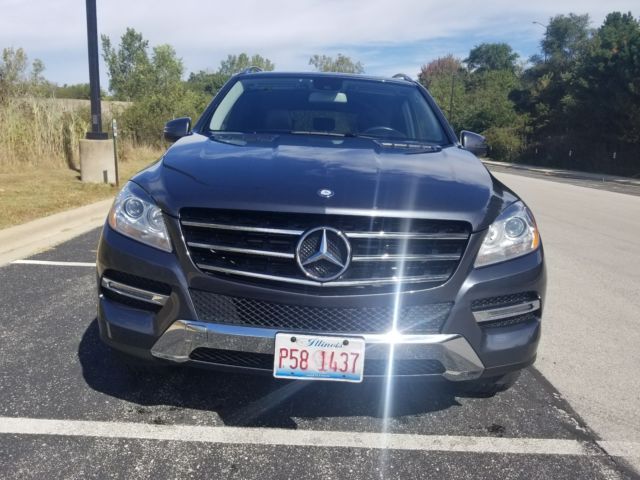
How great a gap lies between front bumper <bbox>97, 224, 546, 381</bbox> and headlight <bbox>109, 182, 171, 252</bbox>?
0.04 meters

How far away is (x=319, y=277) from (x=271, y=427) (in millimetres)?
835

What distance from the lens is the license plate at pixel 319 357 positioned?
2.27 m

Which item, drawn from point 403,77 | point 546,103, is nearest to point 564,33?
point 546,103

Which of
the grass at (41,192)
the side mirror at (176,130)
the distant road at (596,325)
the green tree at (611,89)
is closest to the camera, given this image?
the distant road at (596,325)

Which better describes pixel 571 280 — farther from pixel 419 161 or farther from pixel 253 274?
pixel 253 274

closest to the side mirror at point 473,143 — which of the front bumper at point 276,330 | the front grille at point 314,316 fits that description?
the front bumper at point 276,330

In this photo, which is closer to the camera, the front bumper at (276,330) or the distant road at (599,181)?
the front bumper at (276,330)

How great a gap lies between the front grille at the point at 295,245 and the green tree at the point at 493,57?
353ft

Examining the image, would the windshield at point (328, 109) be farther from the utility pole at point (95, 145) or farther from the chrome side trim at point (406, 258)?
the utility pole at point (95, 145)

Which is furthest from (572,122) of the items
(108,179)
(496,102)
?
(108,179)

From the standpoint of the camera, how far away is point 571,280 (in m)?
5.68

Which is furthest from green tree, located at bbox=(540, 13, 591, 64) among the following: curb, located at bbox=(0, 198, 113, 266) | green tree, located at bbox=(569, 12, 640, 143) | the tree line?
curb, located at bbox=(0, 198, 113, 266)

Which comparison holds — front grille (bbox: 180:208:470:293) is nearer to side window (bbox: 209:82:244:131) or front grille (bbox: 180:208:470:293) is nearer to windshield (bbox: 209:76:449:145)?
windshield (bbox: 209:76:449:145)

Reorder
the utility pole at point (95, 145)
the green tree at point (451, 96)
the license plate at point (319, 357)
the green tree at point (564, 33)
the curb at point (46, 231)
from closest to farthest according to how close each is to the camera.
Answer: the license plate at point (319, 357)
the curb at point (46, 231)
the utility pole at point (95, 145)
the green tree at point (451, 96)
the green tree at point (564, 33)
